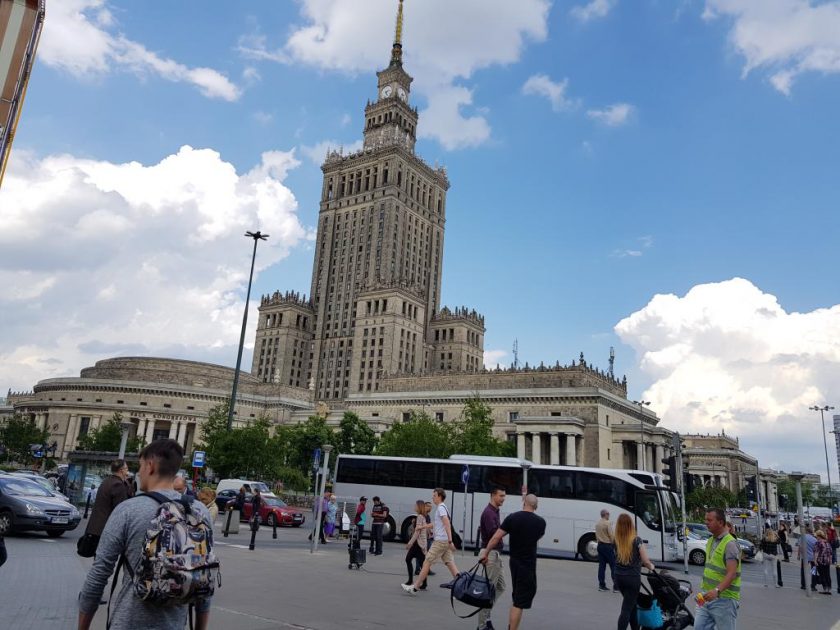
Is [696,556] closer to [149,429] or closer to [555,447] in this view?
[555,447]

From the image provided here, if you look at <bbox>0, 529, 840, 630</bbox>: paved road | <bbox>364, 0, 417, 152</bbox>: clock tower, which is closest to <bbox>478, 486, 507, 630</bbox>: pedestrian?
<bbox>0, 529, 840, 630</bbox>: paved road

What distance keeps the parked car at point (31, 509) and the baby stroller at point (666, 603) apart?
16742 mm

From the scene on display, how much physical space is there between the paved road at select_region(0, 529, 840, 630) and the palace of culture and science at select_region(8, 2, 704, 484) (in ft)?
179

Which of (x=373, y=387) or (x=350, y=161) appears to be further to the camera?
(x=350, y=161)

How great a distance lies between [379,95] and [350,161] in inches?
693

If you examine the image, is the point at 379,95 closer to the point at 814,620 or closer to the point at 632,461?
the point at 632,461

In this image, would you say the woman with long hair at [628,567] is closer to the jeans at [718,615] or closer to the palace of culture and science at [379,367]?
the jeans at [718,615]

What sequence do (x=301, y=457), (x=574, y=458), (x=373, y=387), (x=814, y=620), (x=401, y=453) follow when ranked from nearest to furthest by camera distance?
(x=814, y=620), (x=401, y=453), (x=301, y=457), (x=574, y=458), (x=373, y=387)

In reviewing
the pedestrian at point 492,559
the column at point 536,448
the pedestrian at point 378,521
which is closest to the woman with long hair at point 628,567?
the pedestrian at point 492,559

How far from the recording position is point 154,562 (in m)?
3.93

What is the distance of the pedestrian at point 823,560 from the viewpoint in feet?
60.2

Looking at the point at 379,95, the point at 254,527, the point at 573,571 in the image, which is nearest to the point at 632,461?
the point at 573,571

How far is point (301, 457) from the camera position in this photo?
63.0 metres

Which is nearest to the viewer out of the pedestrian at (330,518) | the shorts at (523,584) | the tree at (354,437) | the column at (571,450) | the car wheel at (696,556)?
the shorts at (523,584)
